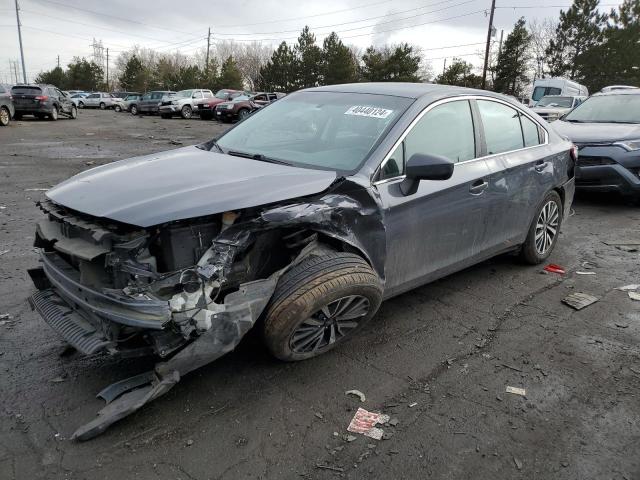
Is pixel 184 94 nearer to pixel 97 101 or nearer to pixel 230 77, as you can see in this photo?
pixel 97 101

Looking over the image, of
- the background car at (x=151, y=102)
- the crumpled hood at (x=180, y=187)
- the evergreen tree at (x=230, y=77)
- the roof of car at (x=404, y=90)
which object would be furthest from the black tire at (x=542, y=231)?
the evergreen tree at (x=230, y=77)

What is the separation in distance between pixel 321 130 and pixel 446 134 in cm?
94

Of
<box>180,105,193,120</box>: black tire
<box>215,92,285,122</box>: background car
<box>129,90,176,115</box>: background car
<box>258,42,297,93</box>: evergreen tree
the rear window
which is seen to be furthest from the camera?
<box>258,42,297,93</box>: evergreen tree

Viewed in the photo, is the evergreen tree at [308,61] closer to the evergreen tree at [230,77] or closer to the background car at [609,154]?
the evergreen tree at [230,77]

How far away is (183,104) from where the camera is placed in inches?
1167

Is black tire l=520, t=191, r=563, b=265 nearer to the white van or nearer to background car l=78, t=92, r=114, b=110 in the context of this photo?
the white van

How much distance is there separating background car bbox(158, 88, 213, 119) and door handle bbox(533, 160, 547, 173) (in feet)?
90.9

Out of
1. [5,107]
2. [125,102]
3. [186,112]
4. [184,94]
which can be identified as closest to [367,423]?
[5,107]

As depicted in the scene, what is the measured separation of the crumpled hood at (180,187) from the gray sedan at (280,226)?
1 centimetres

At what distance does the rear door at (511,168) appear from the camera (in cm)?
402

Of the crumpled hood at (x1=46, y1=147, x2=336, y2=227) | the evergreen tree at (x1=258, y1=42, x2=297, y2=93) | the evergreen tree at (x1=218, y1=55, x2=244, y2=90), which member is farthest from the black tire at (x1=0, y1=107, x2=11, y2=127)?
the evergreen tree at (x1=218, y1=55, x2=244, y2=90)

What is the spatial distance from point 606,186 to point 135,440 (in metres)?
7.36

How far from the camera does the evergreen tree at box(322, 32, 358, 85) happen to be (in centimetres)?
4912

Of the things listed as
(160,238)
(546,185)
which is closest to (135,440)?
(160,238)
